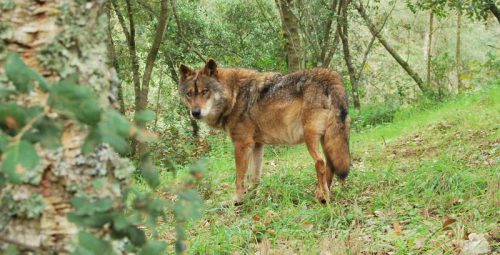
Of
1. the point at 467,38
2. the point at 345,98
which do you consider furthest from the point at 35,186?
the point at 467,38

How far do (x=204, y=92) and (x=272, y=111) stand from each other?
3.16ft

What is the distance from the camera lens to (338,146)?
6.25 meters

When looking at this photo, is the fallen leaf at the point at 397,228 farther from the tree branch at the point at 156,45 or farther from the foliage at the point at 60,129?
the tree branch at the point at 156,45

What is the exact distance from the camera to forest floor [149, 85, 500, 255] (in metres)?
4.51

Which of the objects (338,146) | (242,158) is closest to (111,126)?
(338,146)

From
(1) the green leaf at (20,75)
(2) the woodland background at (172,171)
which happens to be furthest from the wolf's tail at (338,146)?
(1) the green leaf at (20,75)

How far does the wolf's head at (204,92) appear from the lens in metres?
7.19

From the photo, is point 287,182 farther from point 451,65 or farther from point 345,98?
point 451,65

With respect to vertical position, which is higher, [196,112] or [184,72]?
[184,72]

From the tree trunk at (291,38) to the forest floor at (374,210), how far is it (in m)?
5.66

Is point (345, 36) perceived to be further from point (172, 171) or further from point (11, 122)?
point (11, 122)

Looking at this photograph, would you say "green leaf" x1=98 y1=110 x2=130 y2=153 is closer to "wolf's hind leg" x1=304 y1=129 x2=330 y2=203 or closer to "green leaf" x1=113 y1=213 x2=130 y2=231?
"green leaf" x1=113 y1=213 x2=130 y2=231

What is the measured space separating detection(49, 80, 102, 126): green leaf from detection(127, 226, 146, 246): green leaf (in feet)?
1.41

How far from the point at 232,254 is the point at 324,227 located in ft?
3.27
